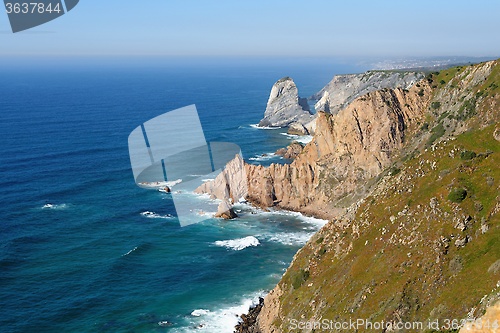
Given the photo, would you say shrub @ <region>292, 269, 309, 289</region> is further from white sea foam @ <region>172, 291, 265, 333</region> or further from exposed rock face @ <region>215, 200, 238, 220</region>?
exposed rock face @ <region>215, 200, 238, 220</region>

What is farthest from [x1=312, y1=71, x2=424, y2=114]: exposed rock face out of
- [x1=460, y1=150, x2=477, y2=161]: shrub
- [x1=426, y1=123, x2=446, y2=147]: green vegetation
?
[x1=460, y1=150, x2=477, y2=161]: shrub

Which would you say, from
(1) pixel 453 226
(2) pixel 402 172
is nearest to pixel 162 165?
(2) pixel 402 172

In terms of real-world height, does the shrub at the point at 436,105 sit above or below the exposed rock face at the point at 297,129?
above

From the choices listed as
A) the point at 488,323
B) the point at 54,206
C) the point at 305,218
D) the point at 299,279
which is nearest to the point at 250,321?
the point at 299,279

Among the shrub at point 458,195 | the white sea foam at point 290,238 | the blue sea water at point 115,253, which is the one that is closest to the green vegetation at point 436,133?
the blue sea water at point 115,253

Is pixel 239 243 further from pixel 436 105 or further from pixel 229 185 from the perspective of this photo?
pixel 436 105

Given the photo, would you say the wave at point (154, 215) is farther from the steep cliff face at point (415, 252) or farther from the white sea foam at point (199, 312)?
the steep cliff face at point (415, 252)
